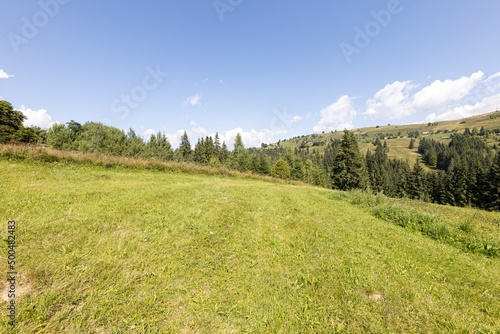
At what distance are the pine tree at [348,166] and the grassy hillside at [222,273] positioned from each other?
137ft

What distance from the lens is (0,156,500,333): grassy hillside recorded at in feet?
10.8

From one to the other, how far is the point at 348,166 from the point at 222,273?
48.7m

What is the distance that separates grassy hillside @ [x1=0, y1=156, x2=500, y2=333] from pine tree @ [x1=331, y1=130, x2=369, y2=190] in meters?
41.7

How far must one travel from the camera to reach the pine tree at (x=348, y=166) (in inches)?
1838

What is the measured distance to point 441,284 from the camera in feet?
15.6

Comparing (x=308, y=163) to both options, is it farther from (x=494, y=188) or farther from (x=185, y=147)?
(x=494, y=188)

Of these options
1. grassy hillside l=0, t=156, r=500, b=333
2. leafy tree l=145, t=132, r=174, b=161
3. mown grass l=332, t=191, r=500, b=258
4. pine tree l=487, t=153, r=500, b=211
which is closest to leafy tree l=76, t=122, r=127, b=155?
leafy tree l=145, t=132, r=174, b=161

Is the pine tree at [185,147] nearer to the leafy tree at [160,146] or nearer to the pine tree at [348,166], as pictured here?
the leafy tree at [160,146]

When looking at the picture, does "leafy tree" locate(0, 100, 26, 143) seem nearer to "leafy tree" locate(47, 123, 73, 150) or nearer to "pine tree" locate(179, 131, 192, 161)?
"leafy tree" locate(47, 123, 73, 150)

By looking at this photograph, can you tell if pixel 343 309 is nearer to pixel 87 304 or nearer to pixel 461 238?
pixel 87 304

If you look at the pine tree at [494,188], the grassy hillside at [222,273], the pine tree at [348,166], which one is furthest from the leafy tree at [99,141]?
the pine tree at [494,188]

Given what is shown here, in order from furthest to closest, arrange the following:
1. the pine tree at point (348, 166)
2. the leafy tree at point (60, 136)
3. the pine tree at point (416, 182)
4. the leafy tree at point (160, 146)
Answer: the leafy tree at point (160, 146)
the pine tree at point (416, 182)
the leafy tree at point (60, 136)
the pine tree at point (348, 166)

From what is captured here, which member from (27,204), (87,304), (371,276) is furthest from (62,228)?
(371,276)

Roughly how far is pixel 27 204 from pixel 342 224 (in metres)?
10.9
